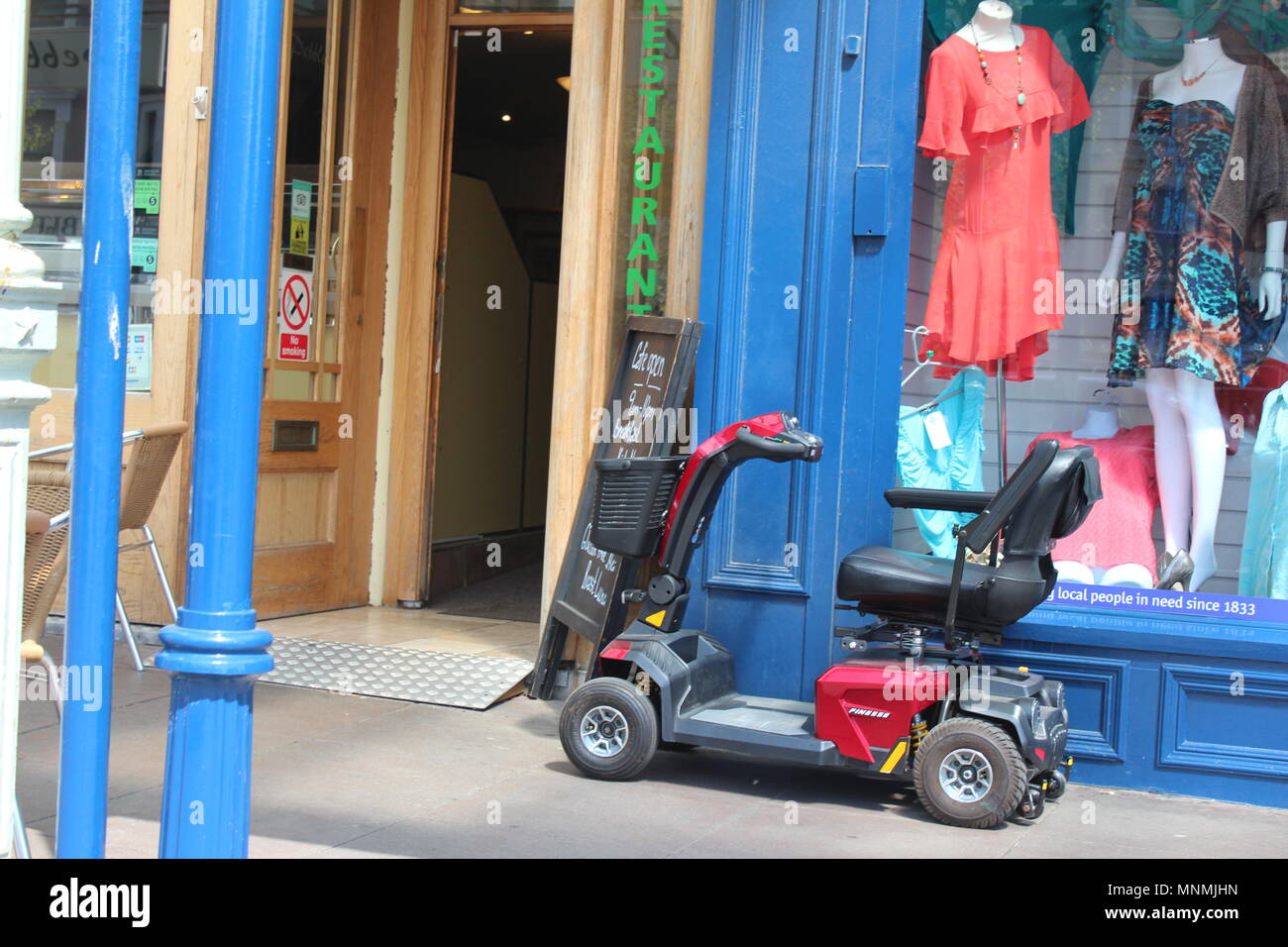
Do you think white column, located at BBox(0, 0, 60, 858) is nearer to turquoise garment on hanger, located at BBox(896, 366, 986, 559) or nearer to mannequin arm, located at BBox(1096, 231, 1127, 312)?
turquoise garment on hanger, located at BBox(896, 366, 986, 559)

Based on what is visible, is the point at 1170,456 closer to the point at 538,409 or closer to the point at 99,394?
the point at 99,394

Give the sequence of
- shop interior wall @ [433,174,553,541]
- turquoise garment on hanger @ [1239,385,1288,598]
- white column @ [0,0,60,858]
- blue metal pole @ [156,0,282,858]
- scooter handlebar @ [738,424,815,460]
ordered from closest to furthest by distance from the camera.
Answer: blue metal pole @ [156,0,282,858] < white column @ [0,0,60,858] < scooter handlebar @ [738,424,815,460] < turquoise garment on hanger @ [1239,385,1288,598] < shop interior wall @ [433,174,553,541]

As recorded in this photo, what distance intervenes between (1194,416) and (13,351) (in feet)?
14.1

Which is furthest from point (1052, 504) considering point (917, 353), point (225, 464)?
point (225, 464)

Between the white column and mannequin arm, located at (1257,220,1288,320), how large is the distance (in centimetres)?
438

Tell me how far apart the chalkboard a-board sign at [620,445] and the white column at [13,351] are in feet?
8.71

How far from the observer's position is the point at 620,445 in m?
5.75

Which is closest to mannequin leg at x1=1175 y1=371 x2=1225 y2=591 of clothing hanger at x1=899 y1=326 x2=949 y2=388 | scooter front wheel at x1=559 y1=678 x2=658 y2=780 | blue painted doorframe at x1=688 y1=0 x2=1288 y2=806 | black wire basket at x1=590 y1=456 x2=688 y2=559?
blue painted doorframe at x1=688 y1=0 x2=1288 y2=806

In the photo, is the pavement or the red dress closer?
the pavement

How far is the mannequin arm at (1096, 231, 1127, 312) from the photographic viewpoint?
573cm

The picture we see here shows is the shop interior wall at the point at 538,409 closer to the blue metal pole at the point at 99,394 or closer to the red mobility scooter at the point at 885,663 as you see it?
the red mobility scooter at the point at 885,663

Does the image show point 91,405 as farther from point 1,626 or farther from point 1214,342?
point 1214,342

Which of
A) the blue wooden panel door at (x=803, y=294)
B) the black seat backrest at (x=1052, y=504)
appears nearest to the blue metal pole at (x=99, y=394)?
the black seat backrest at (x=1052, y=504)

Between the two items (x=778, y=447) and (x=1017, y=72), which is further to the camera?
(x=1017, y=72)
